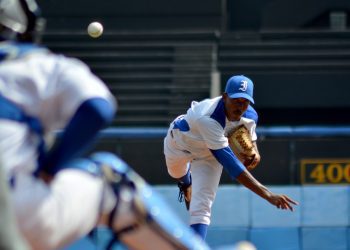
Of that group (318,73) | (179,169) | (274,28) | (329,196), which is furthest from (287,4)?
(179,169)

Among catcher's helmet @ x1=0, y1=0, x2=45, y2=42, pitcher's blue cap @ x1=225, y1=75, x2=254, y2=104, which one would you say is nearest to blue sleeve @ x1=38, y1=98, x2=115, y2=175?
catcher's helmet @ x1=0, y1=0, x2=45, y2=42

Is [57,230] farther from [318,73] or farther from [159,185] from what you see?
[318,73]

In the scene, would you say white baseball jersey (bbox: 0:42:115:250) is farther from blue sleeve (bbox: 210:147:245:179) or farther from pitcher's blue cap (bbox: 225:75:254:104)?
pitcher's blue cap (bbox: 225:75:254:104)

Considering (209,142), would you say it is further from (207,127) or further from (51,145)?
(51,145)

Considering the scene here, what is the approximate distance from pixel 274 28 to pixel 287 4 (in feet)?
1.64

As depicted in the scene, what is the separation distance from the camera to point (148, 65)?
53.0 feet

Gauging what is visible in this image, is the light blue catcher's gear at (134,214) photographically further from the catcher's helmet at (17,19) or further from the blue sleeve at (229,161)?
the blue sleeve at (229,161)

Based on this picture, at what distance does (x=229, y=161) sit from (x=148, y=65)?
9.34 metres

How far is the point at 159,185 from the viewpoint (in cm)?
1169

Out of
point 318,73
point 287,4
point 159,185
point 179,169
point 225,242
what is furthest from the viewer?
point 287,4

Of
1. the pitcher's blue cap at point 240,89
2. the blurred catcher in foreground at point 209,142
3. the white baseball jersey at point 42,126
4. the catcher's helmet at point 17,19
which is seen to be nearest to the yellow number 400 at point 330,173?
the blurred catcher in foreground at point 209,142

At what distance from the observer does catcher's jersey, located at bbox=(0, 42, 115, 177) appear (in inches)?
140

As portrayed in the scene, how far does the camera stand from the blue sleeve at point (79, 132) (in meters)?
3.59

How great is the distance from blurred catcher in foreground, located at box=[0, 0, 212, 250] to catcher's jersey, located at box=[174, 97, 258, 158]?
324 cm
